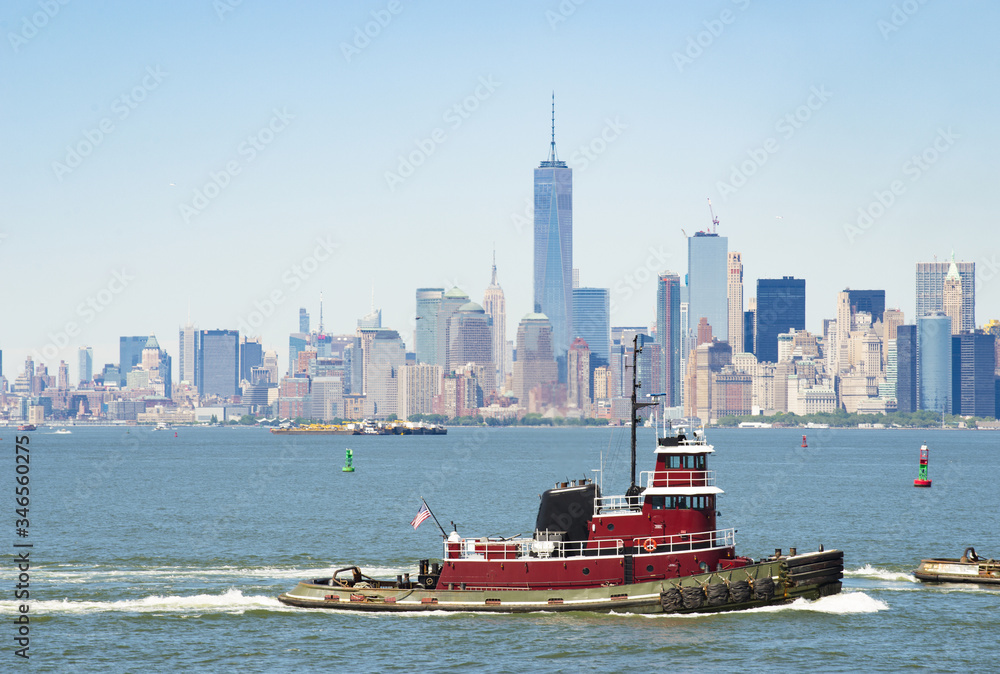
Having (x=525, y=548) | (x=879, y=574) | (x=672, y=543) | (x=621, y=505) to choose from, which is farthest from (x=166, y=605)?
(x=879, y=574)

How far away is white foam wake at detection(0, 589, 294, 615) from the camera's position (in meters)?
48.7

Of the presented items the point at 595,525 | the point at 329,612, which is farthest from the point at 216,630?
the point at 595,525

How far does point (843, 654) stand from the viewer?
41750 millimetres

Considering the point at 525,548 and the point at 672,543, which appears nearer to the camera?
the point at 672,543

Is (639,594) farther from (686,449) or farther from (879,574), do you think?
(879,574)

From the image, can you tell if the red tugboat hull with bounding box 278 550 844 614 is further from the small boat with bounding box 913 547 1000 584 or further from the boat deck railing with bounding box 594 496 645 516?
the small boat with bounding box 913 547 1000 584

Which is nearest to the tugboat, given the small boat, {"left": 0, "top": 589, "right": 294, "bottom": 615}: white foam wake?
{"left": 0, "top": 589, "right": 294, "bottom": 615}: white foam wake

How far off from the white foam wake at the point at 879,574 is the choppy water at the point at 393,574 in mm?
147

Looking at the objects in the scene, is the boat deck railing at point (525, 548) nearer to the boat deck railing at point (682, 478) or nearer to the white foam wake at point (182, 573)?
the boat deck railing at point (682, 478)

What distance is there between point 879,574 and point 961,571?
13.4ft

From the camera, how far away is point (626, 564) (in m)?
45.5

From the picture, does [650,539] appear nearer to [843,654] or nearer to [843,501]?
[843,654]

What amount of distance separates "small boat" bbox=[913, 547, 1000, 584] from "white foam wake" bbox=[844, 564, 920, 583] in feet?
2.66

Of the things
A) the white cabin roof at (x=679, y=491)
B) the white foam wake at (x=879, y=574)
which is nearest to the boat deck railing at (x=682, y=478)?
the white cabin roof at (x=679, y=491)
